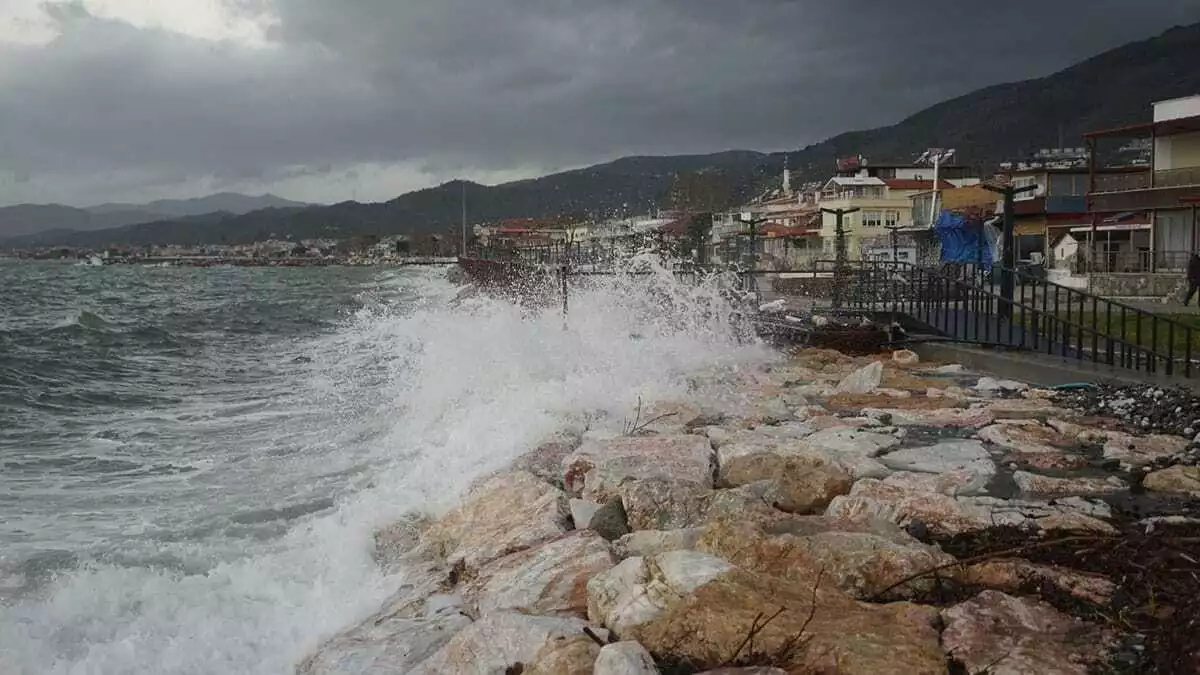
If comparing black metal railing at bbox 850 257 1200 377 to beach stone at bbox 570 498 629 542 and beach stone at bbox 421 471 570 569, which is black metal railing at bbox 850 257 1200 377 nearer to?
beach stone at bbox 570 498 629 542

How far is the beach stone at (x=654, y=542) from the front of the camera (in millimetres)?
4988

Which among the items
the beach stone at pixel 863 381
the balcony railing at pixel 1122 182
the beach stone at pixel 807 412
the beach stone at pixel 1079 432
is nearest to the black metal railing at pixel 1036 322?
the beach stone at pixel 863 381

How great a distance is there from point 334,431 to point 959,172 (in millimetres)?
86676

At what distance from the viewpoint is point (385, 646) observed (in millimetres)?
4766

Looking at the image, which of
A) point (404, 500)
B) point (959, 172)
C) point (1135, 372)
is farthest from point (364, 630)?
point (959, 172)

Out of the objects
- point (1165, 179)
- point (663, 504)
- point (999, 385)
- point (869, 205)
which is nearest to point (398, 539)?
point (663, 504)

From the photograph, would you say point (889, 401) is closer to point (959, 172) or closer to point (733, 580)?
point (733, 580)

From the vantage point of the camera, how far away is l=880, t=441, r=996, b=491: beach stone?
6.59m

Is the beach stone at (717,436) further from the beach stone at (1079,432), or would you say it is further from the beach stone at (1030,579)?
the beach stone at (1030,579)

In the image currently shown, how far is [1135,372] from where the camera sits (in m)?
10.4

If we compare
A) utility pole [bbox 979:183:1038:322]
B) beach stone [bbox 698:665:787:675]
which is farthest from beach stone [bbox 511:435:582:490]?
utility pole [bbox 979:183:1038:322]

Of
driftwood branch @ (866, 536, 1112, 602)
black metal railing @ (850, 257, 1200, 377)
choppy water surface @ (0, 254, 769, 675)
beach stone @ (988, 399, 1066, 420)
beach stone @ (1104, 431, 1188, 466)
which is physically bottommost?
choppy water surface @ (0, 254, 769, 675)

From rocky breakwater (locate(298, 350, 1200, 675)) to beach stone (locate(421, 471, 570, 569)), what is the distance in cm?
2

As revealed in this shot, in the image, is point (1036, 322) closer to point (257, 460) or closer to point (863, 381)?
point (863, 381)
